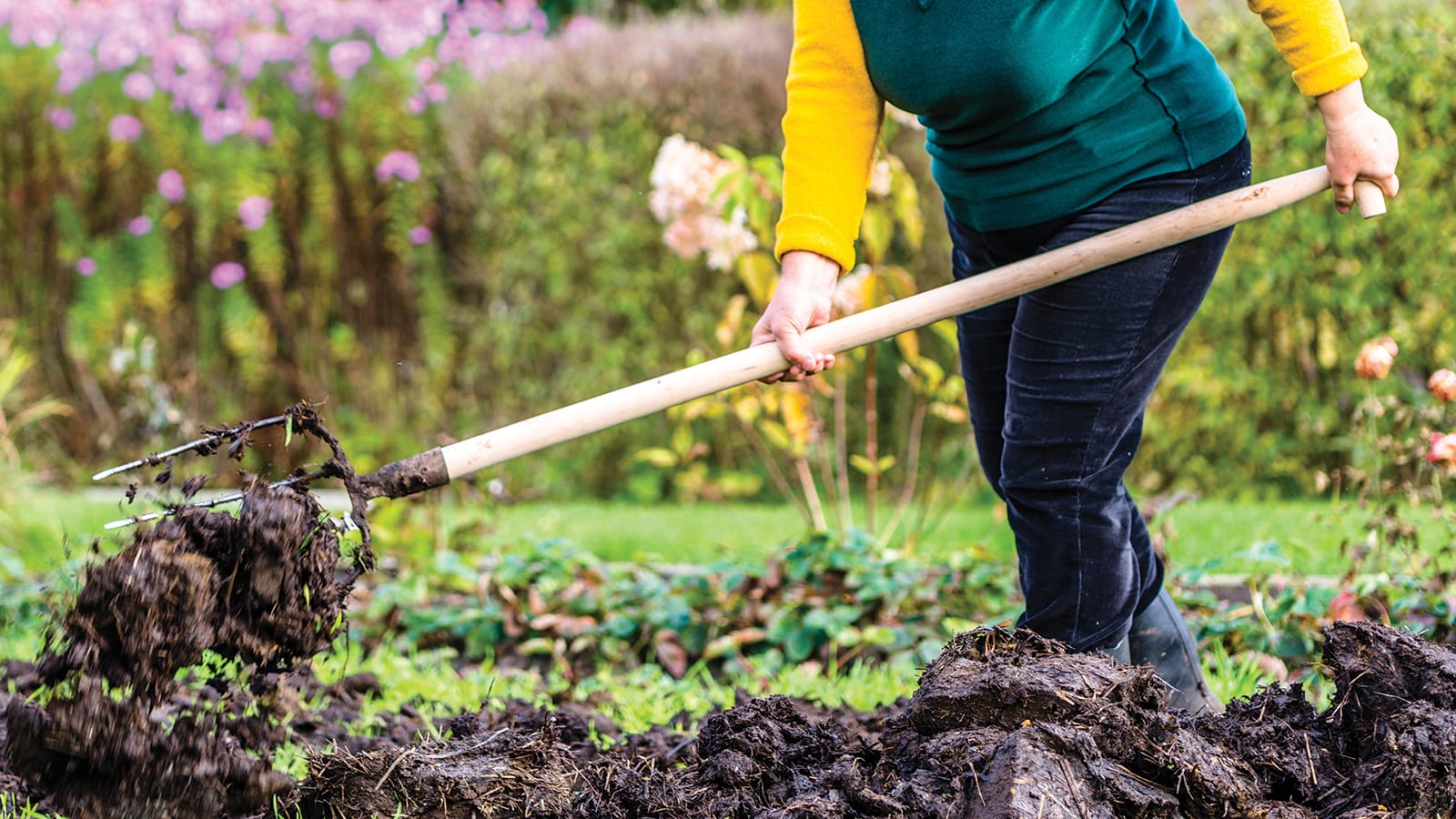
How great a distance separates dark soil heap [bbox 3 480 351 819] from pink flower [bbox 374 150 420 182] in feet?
16.7

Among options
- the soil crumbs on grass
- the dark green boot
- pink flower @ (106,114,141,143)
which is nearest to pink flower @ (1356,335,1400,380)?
the dark green boot

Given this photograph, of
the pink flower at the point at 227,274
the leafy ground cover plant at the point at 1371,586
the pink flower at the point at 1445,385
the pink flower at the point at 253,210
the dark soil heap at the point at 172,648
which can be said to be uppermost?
the pink flower at the point at 253,210

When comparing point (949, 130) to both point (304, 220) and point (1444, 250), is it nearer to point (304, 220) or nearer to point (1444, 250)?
point (1444, 250)

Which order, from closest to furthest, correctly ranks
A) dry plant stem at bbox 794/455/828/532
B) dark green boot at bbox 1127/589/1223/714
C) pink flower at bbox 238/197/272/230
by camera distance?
dark green boot at bbox 1127/589/1223/714, dry plant stem at bbox 794/455/828/532, pink flower at bbox 238/197/272/230

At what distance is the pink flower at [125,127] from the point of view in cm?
672

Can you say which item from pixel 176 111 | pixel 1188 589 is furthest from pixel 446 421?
pixel 1188 589

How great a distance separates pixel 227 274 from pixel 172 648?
546cm

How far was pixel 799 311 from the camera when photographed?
6.87ft

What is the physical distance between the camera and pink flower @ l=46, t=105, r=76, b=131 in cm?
682

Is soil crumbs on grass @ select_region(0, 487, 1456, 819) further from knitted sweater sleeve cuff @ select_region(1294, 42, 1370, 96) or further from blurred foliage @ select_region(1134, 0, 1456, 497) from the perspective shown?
blurred foliage @ select_region(1134, 0, 1456, 497)

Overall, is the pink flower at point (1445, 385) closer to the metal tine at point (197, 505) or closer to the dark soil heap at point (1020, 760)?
the dark soil heap at point (1020, 760)

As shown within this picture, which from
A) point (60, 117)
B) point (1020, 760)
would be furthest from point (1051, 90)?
point (60, 117)

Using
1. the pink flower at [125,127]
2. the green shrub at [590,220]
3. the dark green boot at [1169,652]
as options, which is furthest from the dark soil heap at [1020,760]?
the pink flower at [125,127]

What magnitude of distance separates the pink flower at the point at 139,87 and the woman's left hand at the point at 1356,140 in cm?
633
